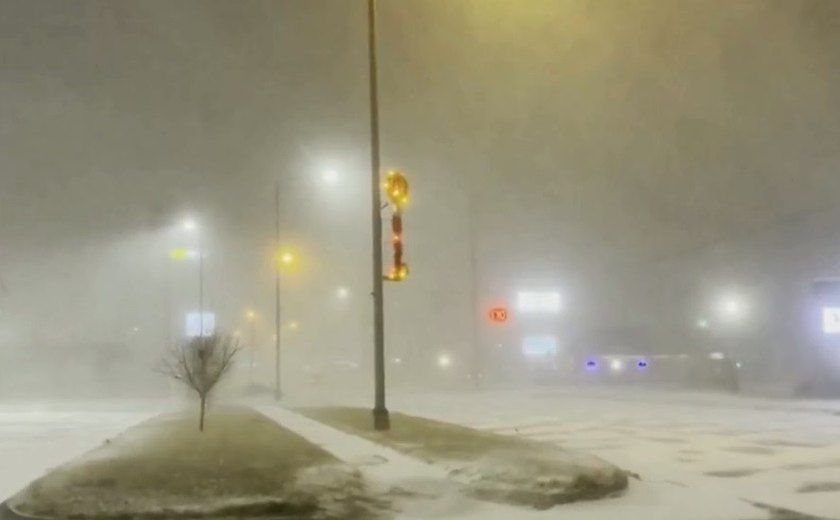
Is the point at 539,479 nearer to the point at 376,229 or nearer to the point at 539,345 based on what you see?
the point at 376,229

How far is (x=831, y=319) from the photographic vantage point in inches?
1734

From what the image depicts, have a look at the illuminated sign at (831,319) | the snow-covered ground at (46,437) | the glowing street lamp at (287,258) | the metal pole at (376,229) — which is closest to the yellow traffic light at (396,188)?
the metal pole at (376,229)

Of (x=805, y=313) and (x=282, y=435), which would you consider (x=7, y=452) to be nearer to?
(x=282, y=435)

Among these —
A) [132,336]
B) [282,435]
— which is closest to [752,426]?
[282,435]

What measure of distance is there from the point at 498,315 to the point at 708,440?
30542 millimetres

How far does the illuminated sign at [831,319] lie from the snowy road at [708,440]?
6.48 m

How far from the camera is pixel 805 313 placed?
7112cm

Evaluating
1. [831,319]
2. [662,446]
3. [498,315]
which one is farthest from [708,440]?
[498,315]

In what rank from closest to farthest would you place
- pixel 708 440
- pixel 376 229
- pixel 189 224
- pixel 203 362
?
pixel 708 440
pixel 376 229
pixel 203 362
pixel 189 224

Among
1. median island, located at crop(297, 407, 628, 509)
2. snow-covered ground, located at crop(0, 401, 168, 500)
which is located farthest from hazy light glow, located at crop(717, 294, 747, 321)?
median island, located at crop(297, 407, 628, 509)

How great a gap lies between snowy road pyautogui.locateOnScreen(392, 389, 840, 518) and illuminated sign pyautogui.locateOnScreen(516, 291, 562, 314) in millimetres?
38533

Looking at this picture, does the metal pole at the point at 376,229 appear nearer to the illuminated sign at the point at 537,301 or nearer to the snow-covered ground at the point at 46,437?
the snow-covered ground at the point at 46,437

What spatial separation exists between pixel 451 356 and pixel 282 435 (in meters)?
74.4

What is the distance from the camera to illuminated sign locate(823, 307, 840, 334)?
43844mm
